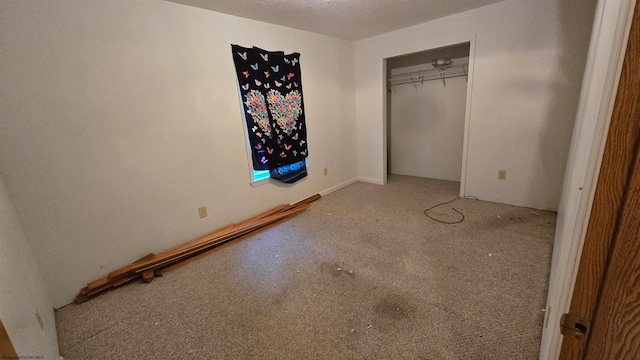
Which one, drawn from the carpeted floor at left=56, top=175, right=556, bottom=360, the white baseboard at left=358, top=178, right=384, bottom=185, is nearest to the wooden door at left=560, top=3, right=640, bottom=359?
the carpeted floor at left=56, top=175, right=556, bottom=360

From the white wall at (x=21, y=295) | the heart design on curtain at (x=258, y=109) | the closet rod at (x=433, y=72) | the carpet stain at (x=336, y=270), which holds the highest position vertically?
the closet rod at (x=433, y=72)

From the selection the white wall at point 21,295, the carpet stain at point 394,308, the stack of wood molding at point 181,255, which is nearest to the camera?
the white wall at point 21,295

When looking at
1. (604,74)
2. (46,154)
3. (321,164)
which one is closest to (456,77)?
(321,164)

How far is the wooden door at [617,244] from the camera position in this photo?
341 mm

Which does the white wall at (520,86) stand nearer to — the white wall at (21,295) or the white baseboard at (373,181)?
the white baseboard at (373,181)

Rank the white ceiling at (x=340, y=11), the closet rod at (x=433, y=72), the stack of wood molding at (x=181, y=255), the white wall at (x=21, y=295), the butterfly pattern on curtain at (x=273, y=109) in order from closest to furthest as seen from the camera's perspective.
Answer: the white wall at (x=21, y=295) → the stack of wood molding at (x=181, y=255) → the white ceiling at (x=340, y=11) → the butterfly pattern on curtain at (x=273, y=109) → the closet rod at (x=433, y=72)

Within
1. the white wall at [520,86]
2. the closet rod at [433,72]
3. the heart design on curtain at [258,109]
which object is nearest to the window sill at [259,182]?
the heart design on curtain at [258,109]

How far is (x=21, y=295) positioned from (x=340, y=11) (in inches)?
118

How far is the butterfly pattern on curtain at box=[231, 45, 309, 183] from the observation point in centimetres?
255

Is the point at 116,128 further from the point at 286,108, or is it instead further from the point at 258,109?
the point at 286,108

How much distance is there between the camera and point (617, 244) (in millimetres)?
382

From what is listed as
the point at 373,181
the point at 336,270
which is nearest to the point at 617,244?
the point at 336,270

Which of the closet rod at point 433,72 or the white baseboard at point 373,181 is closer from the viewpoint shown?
the closet rod at point 433,72

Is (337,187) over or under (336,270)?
over
